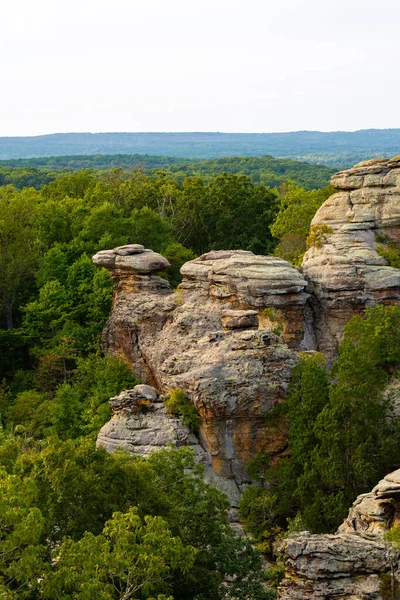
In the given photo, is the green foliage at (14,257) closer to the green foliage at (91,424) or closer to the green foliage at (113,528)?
the green foliage at (91,424)

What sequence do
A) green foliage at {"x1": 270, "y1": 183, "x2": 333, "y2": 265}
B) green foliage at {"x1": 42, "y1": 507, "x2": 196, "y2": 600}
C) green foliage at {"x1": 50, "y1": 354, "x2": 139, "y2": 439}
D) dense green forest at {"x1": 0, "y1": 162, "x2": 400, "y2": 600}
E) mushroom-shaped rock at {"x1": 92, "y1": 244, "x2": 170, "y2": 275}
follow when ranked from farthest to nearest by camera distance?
green foliage at {"x1": 270, "y1": 183, "x2": 333, "y2": 265}, mushroom-shaped rock at {"x1": 92, "y1": 244, "x2": 170, "y2": 275}, green foliage at {"x1": 50, "y1": 354, "x2": 139, "y2": 439}, dense green forest at {"x1": 0, "y1": 162, "x2": 400, "y2": 600}, green foliage at {"x1": 42, "y1": 507, "x2": 196, "y2": 600}

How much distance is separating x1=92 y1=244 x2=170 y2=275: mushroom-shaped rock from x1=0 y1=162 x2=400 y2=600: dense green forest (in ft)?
11.2

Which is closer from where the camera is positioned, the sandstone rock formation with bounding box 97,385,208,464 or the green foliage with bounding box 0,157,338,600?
the green foliage with bounding box 0,157,338,600

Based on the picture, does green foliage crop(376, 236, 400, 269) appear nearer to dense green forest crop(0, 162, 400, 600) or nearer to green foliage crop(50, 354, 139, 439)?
dense green forest crop(0, 162, 400, 600)

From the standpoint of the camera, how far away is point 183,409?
3494 centimetres

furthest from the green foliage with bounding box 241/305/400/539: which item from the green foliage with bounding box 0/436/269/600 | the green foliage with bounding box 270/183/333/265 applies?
the green foliage with bounding box 270/183/333/265

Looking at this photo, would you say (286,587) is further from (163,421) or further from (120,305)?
(120,305)

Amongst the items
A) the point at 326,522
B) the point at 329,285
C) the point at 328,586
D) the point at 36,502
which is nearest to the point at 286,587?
the point at 328,586

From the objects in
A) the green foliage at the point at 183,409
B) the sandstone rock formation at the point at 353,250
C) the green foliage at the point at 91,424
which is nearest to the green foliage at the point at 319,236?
the sandstone rock formation at the point at 353,250

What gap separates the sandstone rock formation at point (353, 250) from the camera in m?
39.9

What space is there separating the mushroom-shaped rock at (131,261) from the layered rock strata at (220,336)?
5 centimetres

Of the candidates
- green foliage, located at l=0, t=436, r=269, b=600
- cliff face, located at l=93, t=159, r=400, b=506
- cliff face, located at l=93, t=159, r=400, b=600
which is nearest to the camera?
green foliage, located at l=0, t=436, r=269, b=600

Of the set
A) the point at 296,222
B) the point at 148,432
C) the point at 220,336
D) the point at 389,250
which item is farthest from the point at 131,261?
the point at 296,222

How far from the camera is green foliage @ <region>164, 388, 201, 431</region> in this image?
34812 millimetres
